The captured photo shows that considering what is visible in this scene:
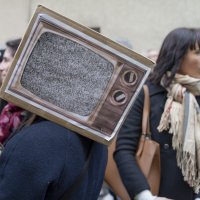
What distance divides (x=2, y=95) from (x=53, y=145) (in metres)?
0.21

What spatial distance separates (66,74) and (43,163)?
10.6 inches

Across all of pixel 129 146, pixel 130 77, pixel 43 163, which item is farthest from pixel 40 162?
pixel 129 146

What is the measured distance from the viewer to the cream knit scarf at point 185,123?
252 cm

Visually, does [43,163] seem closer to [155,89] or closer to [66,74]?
[66,74]

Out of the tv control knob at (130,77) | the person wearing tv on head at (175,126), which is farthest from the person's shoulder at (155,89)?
the tv control knob at (130,77)

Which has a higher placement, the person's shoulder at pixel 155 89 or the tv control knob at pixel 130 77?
the person's shoulder at pixel 155 89

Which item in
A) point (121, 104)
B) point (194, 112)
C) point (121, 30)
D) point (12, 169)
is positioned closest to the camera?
point (12, 169)

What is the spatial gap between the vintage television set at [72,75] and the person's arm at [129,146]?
1064 mm

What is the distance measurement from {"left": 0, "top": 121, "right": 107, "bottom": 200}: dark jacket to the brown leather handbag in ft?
3.62

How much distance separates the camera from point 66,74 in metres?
1.40

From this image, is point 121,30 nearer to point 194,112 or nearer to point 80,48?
point 194,112

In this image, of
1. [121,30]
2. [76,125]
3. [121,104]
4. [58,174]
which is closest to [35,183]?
[58,174]

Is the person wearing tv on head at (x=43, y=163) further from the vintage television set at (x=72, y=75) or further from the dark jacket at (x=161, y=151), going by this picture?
the dark jacket at (x=161, y=151)

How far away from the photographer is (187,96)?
2586 mm
